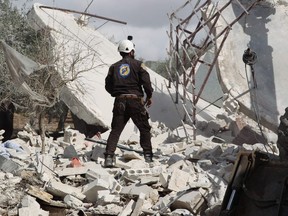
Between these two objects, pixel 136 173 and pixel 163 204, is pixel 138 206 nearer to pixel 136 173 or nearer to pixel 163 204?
pixel 163 204

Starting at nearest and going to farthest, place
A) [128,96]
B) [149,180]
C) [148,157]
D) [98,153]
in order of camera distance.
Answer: [149,180], [128,96], [148,157], [98,153]

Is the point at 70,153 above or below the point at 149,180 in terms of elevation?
above

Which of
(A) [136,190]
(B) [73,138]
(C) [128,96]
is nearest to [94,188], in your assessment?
(A) [136,190]

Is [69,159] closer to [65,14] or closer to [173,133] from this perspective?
[173,133]

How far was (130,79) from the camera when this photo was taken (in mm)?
7883

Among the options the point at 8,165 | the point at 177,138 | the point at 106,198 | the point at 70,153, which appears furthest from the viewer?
the point at 177,138

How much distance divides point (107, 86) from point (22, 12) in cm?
949

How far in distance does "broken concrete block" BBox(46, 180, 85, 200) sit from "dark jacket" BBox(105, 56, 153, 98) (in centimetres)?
159

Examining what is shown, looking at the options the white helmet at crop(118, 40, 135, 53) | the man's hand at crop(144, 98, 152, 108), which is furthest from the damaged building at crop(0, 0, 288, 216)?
the white helmet at crop(118, 40, 135, 53)

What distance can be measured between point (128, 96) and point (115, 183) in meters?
1.47

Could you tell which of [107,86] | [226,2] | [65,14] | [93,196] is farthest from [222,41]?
[65,14]

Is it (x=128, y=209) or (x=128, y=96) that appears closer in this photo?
(x=128, y=209)

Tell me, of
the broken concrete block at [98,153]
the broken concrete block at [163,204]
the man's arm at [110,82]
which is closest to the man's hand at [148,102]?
the man's arm at [110,82]

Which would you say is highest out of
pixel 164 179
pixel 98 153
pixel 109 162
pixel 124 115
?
pixel 124 115
